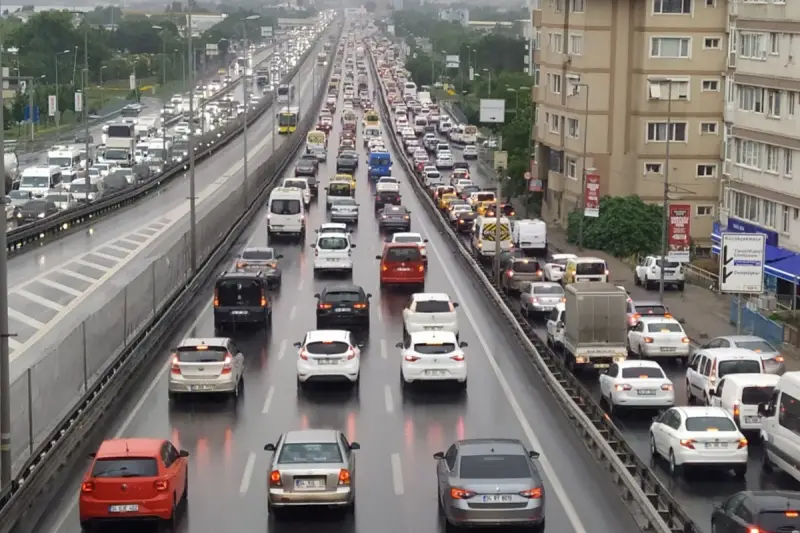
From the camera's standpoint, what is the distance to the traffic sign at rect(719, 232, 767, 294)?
41062mm

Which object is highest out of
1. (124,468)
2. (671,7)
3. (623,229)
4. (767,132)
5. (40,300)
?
(671,7)

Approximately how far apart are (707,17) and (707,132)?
244 inches

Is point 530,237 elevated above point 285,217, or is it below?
below

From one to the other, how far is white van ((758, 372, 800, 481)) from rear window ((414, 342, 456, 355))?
850 cm

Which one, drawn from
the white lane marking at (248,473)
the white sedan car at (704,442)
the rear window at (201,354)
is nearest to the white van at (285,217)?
the rear window at (201,354)

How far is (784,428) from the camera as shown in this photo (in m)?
25.9

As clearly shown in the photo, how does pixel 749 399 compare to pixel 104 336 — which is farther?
pixel 104 336

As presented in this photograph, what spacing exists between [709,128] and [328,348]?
51624 millimetres

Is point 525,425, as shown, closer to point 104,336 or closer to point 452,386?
point 452,386

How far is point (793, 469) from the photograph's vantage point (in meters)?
25.4

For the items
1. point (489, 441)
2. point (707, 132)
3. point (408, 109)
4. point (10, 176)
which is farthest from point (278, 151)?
point (489, 441)

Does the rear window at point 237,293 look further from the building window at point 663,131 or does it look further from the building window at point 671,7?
the building window at point 671,7

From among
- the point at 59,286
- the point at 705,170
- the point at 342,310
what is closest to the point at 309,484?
the point at 342,310

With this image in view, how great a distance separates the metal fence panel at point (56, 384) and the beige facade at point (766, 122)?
35167 mm
